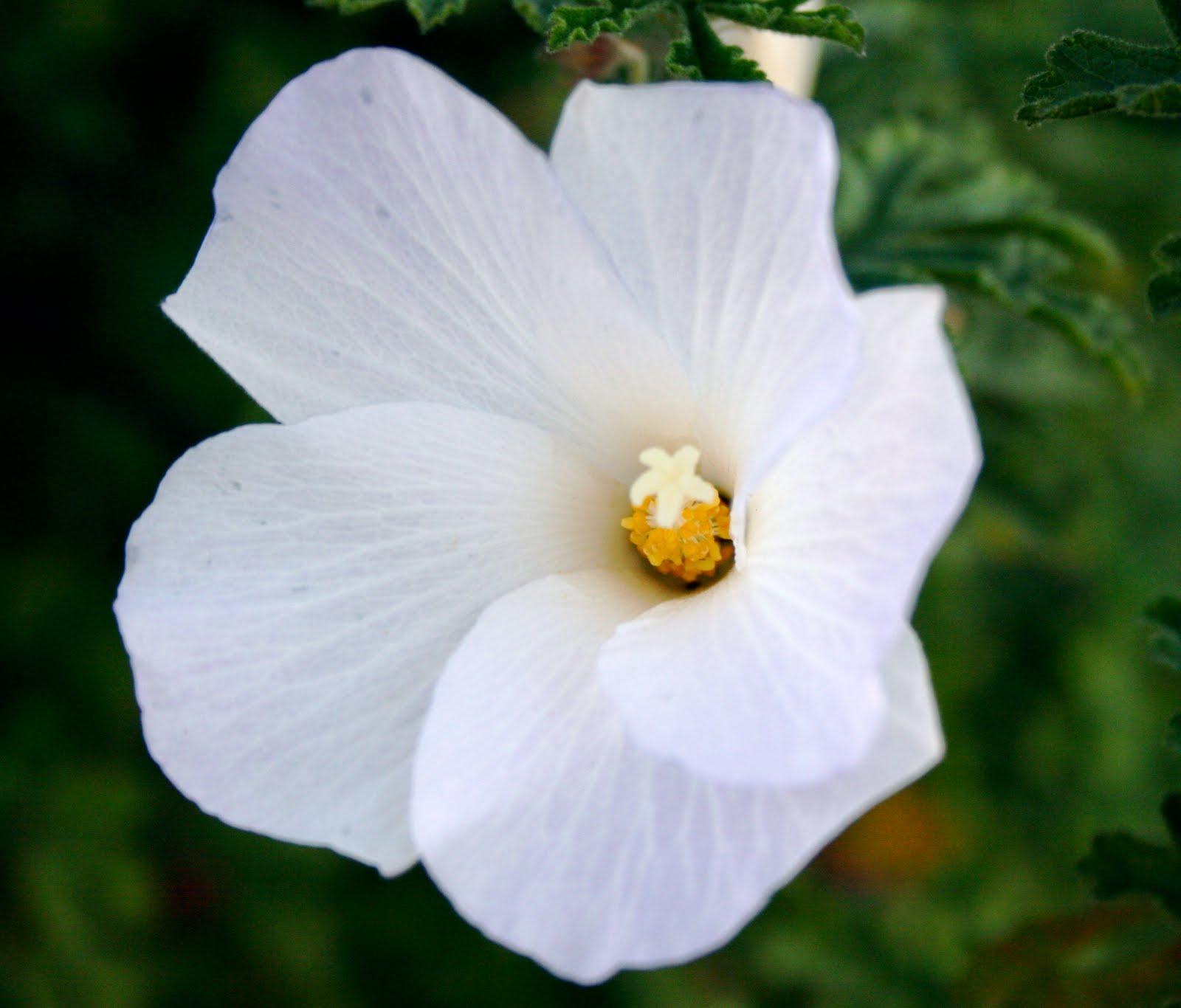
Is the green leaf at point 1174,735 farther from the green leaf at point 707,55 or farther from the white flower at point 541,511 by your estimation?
the green leaf at point 707,55

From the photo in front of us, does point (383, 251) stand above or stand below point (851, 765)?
above

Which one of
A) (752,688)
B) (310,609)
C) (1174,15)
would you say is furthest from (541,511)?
(1174,15)

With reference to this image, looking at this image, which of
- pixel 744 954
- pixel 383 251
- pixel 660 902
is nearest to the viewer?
pixel 660 902

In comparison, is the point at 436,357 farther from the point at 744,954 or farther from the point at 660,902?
the point at 744,954

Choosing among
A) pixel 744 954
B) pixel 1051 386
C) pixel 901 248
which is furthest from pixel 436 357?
pixel 744 954

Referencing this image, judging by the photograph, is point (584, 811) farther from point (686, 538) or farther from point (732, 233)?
point (732, 233)

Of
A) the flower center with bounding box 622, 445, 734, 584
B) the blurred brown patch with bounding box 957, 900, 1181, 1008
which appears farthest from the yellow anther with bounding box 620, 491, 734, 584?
the blurred brown patch with bounding box 957, 900, 1181, 1008

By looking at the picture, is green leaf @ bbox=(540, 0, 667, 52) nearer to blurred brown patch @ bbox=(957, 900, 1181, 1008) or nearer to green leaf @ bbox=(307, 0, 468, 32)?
green leaf @ bbox=(307, 0, 468, 32)
